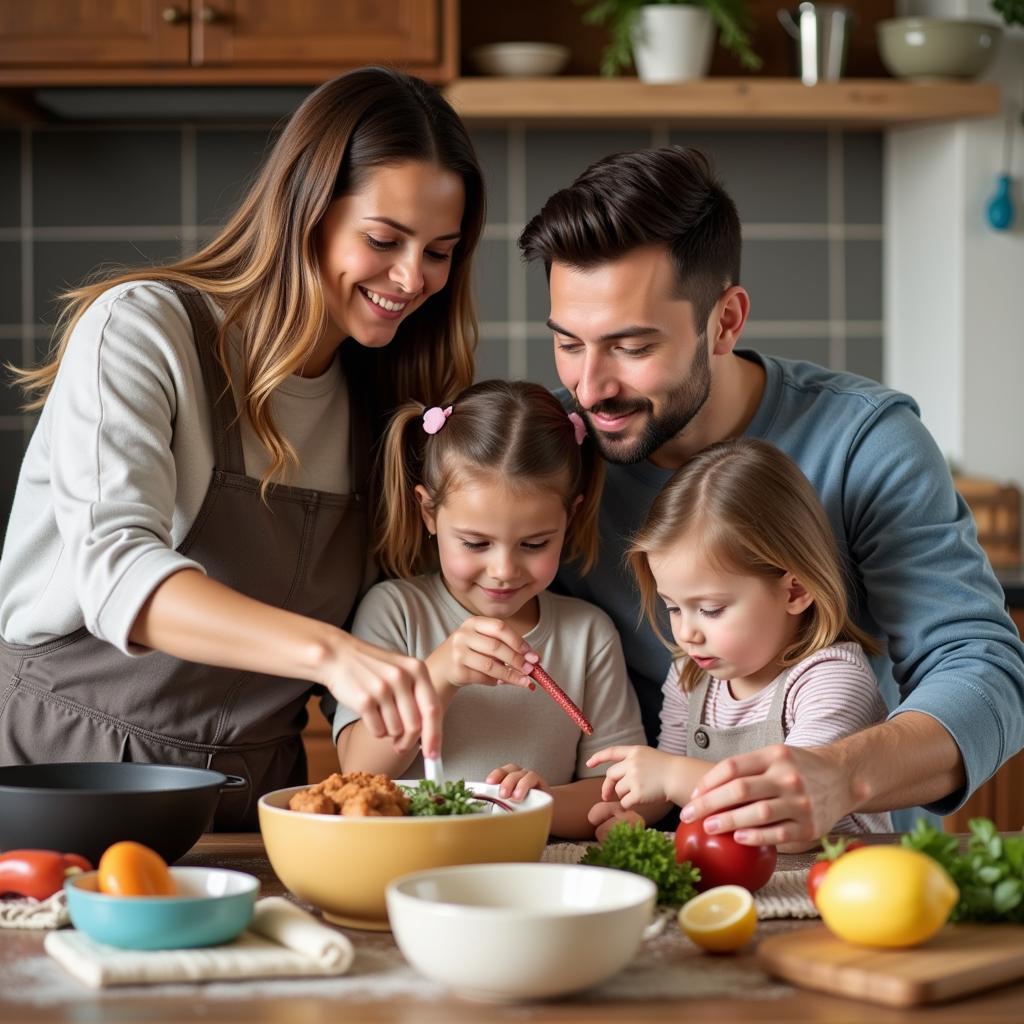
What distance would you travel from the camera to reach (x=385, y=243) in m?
1.60

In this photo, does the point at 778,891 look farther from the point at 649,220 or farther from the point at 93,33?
the point at 93,33

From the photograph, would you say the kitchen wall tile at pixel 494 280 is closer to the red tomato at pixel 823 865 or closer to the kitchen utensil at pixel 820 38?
the kitchen utensil at pixel 820 38

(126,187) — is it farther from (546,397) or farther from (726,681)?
(726,681)

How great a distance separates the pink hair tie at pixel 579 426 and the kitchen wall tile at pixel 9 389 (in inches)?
76.9

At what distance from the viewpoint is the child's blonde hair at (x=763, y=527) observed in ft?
5.15

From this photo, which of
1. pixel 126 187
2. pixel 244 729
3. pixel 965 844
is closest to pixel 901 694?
pixel 965 844

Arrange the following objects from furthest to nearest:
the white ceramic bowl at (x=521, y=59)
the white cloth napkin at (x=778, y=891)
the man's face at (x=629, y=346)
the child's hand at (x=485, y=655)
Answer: the white ceramic bowl at (x=521, y=59) → the man's face at (x=629, y=346) → the child's hand at (x=485, y=655) → the white cloth napkin at (x=778, y=891)

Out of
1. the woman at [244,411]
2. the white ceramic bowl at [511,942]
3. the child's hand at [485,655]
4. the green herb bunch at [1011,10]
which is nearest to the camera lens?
the white ceramic bowl at [511,942]

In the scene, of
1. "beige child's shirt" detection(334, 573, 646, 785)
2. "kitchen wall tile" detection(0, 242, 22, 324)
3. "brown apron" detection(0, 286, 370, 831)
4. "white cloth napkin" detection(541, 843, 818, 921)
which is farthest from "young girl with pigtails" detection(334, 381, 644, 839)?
"kitchen wall tile" detection(0, 242, 22, 324)

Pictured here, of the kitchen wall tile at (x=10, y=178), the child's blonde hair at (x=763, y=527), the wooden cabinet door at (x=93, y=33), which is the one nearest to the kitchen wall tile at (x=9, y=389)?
the kitchen wall tile at (x=10, y=178)

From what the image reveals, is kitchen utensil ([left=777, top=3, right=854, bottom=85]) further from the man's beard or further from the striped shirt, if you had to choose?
the striped shirt

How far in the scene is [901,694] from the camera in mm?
1659

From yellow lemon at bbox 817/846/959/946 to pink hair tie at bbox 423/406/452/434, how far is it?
867 millimetres

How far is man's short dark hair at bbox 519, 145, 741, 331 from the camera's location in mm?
1660
